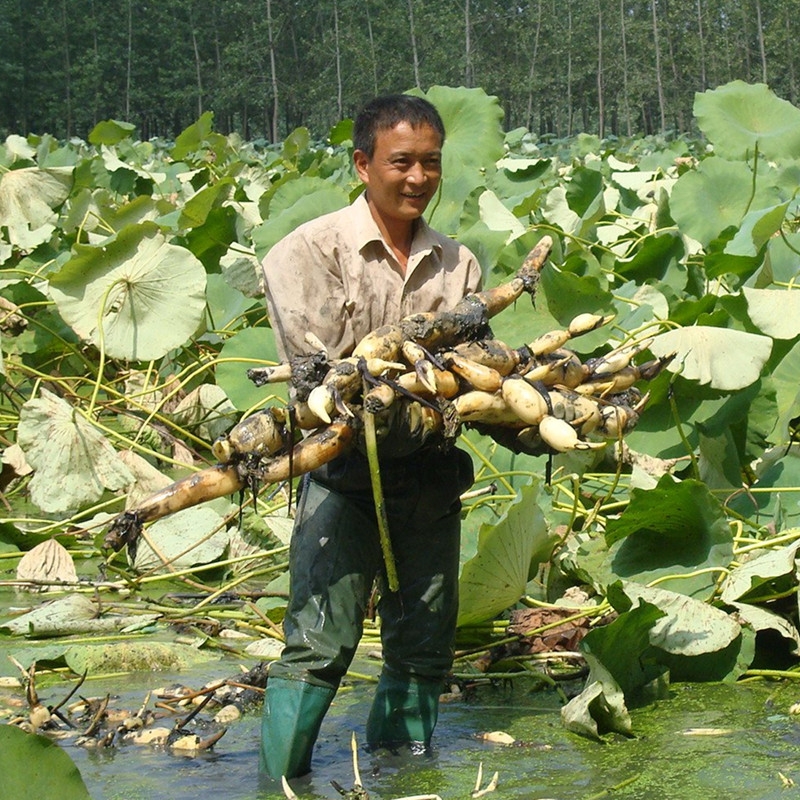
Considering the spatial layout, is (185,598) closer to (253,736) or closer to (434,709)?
(253,736)

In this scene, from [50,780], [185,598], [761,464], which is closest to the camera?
[50,780]

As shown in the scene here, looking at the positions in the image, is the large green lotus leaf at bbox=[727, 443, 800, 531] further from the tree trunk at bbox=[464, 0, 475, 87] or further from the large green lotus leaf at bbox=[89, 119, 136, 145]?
the tree trunk at bbox=[464, 0, 475, 87]

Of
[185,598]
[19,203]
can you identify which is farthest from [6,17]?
[185,598]

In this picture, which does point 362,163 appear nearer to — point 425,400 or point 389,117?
point 389,117

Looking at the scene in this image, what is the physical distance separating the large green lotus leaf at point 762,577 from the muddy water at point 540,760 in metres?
0.21

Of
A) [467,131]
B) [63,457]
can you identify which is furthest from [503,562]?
[467,131]

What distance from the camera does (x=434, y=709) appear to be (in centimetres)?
268

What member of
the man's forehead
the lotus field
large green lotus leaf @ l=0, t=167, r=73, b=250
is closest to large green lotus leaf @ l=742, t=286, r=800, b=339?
the lotus field


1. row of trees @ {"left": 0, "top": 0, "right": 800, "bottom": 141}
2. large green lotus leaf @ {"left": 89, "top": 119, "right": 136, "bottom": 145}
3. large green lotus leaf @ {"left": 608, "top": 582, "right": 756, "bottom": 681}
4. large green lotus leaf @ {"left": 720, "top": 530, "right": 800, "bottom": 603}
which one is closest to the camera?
large green lotus leaf @ {"left": 608, "top": 582, "right": 756, "bottom": 681}

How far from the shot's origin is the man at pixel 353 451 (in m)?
2.43

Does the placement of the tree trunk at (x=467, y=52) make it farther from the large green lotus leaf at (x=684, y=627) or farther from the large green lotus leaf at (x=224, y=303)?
the large green lotus leaf at (x=684, y=627)

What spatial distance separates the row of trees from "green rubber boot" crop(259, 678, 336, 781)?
37.0 metres

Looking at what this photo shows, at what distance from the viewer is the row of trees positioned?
136 feet

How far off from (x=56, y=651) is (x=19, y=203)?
3.49m
